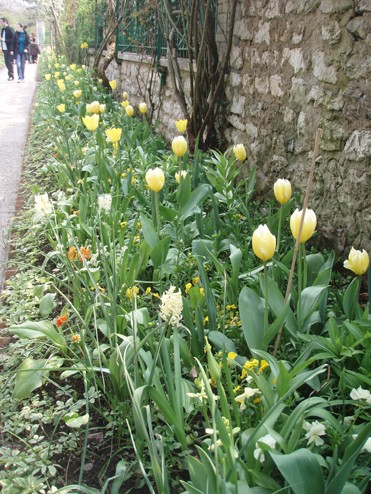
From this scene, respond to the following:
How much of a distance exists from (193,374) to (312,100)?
5.54 ft

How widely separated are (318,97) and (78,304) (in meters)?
1.59

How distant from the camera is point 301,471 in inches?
45.9

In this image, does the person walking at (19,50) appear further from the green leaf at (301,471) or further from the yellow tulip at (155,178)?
the green leaf at (301,471)

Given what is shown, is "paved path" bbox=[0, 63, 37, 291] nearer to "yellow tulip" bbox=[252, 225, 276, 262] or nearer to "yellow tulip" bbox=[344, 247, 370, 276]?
"yellow tulip" bbox=[252, 225, 276, 262]

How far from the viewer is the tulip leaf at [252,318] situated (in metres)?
1.72

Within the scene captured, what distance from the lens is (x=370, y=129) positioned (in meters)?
2.39

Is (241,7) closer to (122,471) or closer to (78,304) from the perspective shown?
(78,304)

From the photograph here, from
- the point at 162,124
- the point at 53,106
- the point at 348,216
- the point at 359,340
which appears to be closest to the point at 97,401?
the point at 359,340

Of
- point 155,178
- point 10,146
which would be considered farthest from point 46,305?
point 10,146

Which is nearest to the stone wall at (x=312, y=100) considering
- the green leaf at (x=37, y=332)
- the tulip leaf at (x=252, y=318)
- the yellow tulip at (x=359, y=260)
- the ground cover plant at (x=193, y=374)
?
the ground cover plant at (x=193, y=374)

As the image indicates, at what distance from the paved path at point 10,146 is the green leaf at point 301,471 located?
2.07 meters

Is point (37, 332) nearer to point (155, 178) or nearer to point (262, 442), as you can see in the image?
point (155, 178)

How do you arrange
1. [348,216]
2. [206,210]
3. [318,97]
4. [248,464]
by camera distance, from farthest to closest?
[206,210] < [318,97] < [348,216] < [248,464]

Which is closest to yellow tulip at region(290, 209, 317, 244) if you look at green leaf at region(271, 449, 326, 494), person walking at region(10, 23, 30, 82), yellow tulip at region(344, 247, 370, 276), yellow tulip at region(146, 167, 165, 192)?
yellow tulip at region(344, 247, 370, 276)
